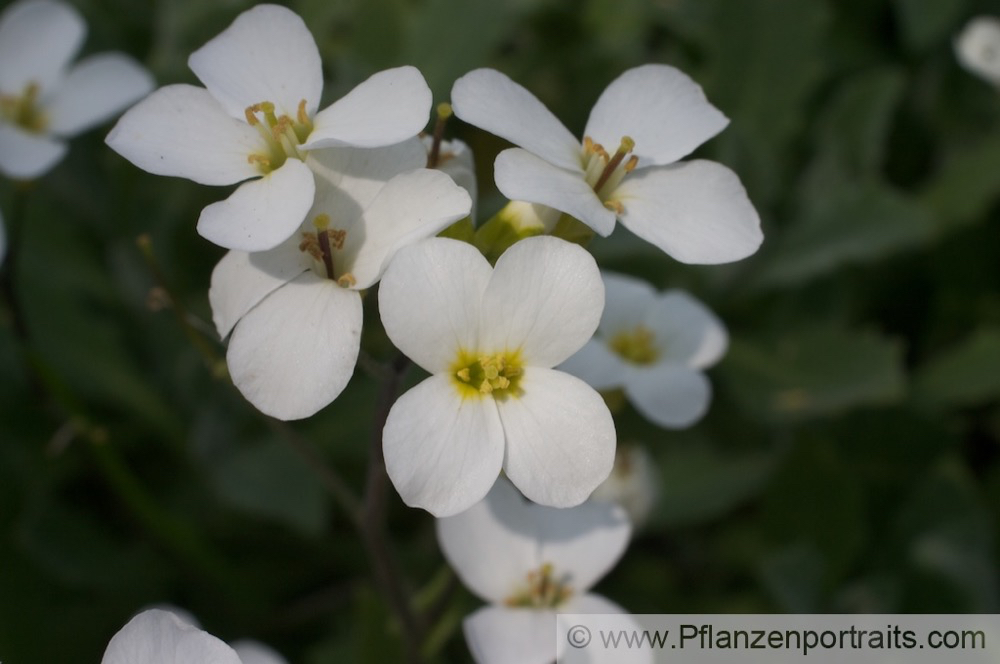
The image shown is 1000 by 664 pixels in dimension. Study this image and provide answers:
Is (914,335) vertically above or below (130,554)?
above

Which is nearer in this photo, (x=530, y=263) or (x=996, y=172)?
(x=530, y=263)

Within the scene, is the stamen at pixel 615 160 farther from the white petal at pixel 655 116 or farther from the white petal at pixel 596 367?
the white petal at pixel 596 367

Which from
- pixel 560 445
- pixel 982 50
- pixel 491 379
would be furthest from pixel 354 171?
pixel 982 50

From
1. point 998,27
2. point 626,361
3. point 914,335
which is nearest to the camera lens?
point 626,361

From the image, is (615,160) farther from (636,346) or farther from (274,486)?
(274,486)

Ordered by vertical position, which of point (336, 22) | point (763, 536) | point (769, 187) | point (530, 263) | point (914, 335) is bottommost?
point (530, 263)

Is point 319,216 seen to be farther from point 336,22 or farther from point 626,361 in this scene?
point 336,22

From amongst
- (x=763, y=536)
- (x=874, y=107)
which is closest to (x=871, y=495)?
(x=763, y=536)

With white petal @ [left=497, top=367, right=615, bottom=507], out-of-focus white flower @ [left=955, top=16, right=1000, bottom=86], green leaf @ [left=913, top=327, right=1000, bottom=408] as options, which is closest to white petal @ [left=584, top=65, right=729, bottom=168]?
white petal @ [left=497, top=367, right=615, bottom=507]

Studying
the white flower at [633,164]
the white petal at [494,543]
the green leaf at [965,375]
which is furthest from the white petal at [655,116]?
the green leaf at [965,375]
